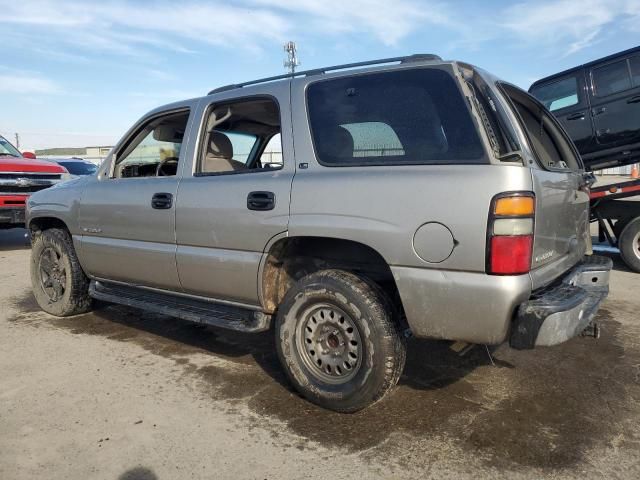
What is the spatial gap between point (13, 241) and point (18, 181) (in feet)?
9.12

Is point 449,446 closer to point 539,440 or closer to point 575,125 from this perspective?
point 539,440

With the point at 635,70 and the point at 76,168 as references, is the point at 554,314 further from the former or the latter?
the point at 76,168

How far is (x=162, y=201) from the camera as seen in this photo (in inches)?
149

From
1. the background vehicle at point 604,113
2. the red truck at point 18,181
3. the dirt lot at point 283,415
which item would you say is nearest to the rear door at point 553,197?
the dirt lot at point 283,415

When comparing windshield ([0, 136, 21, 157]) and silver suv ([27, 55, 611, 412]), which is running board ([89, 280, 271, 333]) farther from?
windshield ([0, 136, 21, 157])

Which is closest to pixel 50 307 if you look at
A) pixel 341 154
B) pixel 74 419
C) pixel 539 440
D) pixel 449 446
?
pixel 74 419

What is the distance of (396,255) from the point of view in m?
2.71

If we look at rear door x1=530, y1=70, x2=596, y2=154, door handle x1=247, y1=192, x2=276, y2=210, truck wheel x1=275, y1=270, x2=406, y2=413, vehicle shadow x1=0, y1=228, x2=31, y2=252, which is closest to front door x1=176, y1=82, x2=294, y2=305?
door handle x1=247, y1=192, x2=276, y2=210

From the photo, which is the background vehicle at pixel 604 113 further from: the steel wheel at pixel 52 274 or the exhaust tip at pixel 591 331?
the steel wheel at pixel 52 274

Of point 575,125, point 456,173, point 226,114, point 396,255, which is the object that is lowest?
point 396,255

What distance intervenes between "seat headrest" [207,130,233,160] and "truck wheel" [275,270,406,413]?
56.7 inches

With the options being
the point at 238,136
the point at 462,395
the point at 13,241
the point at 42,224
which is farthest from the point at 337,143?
the point at 13,241

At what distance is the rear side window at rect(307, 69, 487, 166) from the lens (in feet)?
8.75

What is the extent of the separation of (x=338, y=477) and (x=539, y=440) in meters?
1.13
